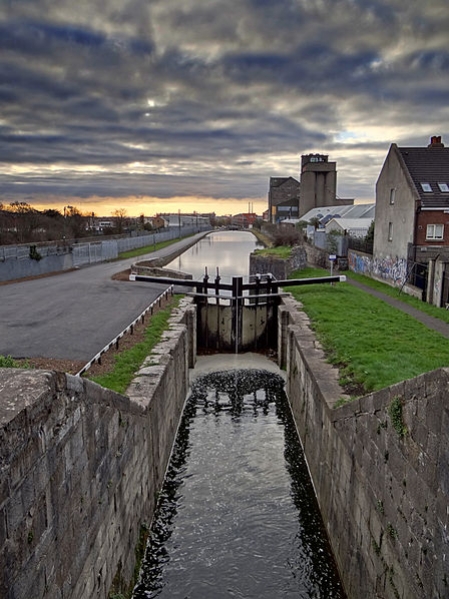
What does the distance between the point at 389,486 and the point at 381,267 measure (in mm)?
25116

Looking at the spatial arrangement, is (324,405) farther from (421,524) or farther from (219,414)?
(219,414)

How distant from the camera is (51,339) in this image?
1319 cm

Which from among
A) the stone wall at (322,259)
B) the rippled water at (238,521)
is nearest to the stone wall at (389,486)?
the rippled water at (238,521)

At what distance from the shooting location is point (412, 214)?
25734mm

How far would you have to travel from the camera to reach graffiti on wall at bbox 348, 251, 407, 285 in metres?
26.4

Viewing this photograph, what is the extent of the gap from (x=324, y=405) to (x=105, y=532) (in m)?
4.68

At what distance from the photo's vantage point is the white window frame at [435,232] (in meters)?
25.3

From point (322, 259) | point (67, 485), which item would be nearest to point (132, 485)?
point (67, 485)

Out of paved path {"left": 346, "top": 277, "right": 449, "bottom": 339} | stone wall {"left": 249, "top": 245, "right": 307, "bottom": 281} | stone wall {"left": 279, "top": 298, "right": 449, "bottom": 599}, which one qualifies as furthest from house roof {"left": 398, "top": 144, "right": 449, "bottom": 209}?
stone wall {"left": 279, "top": 298, "right": 449, "bottom": 599}

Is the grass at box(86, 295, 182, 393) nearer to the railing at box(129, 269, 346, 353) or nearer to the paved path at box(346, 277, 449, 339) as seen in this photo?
the railing at box(129, 269, 346, 353)

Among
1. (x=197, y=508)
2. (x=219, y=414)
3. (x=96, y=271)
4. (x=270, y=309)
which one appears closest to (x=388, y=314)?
(x=270, y=309)

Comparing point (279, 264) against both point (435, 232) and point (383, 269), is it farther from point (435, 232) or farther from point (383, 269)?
point (435, 232)

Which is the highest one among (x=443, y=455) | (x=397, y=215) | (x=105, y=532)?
(x=397, y=215)

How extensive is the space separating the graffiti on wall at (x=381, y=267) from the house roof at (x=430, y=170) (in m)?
3.40
